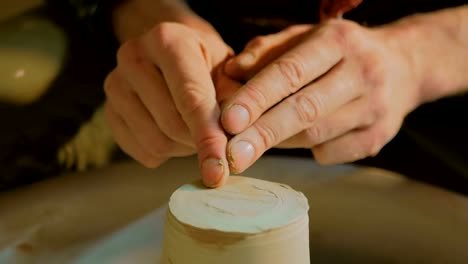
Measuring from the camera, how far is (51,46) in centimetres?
105

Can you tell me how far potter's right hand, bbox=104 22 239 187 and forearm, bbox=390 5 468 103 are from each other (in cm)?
24

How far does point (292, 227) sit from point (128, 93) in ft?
0.98

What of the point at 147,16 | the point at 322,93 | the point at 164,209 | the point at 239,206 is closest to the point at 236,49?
the point at 147,16

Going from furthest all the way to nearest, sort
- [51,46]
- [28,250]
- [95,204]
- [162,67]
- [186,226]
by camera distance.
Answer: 1. [51,46]
2. [95,204]
3. [28,250]
4. [162,67]
5. [186,226]

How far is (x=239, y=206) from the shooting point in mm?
587

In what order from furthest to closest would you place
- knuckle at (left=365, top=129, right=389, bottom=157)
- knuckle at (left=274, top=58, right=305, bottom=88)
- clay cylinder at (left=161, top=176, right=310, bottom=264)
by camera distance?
knuckle at (left=365, top=129, right=389, bottom=157), knuckle at (left=274, top=58, right=305, bottom=88), clay cylinder at (left=161, top=176, right=310, bottom=264)

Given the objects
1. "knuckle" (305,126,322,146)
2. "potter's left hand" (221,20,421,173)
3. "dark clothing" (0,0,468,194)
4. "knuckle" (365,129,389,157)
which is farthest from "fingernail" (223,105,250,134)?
"dark clothing" (0,0,468,194)

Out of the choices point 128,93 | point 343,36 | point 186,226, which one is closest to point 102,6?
point 128,93

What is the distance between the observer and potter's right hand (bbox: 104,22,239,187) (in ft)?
1.99

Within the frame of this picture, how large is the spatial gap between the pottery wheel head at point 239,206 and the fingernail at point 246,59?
15cm

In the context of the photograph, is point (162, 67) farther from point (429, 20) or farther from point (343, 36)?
point (429, 20)

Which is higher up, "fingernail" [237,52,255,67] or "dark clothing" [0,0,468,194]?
"fingernail" [237,52,255,67]

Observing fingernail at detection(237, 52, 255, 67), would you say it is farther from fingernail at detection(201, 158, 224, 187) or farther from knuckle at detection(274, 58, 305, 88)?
fingernail at detection(201, 158, 224, 187)

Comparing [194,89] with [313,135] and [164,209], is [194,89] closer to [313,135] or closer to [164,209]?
[313,135]
